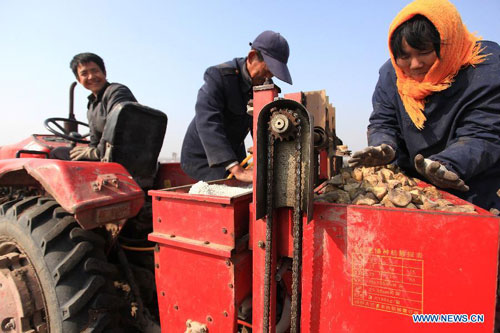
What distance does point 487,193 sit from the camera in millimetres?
1593

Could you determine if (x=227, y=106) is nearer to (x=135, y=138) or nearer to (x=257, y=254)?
(x=135, y=138)

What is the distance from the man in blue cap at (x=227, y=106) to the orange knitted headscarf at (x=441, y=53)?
2.78 feet

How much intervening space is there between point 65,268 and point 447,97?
2.26m

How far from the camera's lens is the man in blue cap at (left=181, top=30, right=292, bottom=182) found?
6.66 ft

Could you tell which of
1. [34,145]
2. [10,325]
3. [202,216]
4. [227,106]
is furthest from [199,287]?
[34,145]

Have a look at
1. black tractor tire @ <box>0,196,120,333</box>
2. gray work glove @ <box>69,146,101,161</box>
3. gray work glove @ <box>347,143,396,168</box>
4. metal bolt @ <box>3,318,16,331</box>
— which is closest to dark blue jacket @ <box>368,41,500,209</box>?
gray work glove @ <box>347,143,396,168</box>

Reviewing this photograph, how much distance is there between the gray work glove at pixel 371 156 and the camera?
1.27 m

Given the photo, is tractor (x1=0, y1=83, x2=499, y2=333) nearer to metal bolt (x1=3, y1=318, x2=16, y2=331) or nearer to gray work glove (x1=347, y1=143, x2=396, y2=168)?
metal bolt (x1=3, y1=318, x2=16, y2=331)

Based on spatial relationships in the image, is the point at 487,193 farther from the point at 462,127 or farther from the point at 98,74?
the point at 98,74

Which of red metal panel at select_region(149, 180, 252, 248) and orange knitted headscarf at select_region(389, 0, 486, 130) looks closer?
red metal panel at select_region(149, 180, 252, 248)

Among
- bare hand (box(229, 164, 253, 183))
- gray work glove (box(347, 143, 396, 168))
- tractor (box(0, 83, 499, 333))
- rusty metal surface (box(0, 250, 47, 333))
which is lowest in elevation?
rusty metal surface (box(0, 250, 47, 333))

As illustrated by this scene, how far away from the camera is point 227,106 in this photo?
7.75 feet

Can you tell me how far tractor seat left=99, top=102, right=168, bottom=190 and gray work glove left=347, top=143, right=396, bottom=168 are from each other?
149cm

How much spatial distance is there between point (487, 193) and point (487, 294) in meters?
1.04
